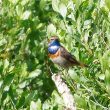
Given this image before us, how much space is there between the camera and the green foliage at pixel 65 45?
13.6 ft

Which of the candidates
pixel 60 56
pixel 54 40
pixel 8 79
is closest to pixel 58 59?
pixel 60 56

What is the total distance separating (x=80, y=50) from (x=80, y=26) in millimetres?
551

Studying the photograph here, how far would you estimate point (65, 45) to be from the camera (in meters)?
4.96

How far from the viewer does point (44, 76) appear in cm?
841

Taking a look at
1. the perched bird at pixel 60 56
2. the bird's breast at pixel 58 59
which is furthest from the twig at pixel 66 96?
the bird's breast at pixel 58 59

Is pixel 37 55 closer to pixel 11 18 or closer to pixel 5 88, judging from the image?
pixel 11 18

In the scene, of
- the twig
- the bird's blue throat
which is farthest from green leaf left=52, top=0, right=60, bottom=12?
the bird's blue throat

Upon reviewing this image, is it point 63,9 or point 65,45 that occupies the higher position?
point 63,9

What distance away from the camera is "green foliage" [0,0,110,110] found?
4145 mm

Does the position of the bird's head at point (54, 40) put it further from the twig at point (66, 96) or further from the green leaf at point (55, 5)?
the green leaf at point (55, 5)

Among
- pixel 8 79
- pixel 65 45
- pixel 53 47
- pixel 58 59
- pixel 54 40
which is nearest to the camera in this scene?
pixel 8 79

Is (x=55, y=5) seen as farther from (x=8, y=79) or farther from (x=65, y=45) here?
(x=8, y=79)

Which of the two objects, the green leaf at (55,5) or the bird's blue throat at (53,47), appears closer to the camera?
the green leaf at (55,5)

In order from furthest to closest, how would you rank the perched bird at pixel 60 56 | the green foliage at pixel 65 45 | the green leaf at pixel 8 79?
the perched bird at pixel 60 56 < the green leaf at pixel 8 79 < the green foliage at pixel 65 45
